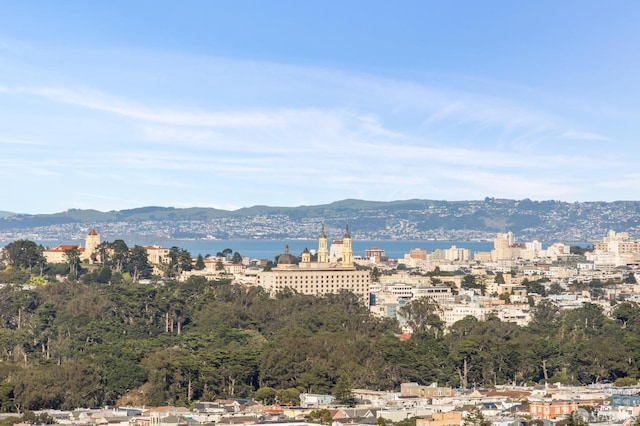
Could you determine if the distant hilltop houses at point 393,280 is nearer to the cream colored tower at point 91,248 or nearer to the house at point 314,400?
the cream colored tower at point 91,248

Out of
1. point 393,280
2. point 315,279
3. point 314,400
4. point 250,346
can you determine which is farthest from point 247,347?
point 393,280

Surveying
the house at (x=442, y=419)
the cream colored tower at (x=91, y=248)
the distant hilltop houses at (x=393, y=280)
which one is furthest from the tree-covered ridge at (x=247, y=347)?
the cream colored tower at (x=91, y=248)

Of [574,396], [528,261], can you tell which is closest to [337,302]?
[574,396]

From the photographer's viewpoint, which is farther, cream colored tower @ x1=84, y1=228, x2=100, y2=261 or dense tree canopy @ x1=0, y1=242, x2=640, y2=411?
cream colored tower @ x1=84, y1=228, x2=100, y2=261

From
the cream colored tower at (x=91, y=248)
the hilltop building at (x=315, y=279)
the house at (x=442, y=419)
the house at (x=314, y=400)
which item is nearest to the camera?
the house at (x=442, y=419)

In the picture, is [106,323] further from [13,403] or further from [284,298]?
[13,403]

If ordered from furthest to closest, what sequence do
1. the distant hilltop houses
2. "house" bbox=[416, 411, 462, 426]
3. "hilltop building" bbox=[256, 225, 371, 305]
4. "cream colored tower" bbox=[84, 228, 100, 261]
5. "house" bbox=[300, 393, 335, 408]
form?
"cream colored tower" bbox=[84, 228, 100, 261] < "hilltop building" bbox=[256, 225, 371, 305] < the distant hilltop houses < "house" bbox=[300, 393, 335, 408] < "house" bbox=[416, 411, 462, 426]

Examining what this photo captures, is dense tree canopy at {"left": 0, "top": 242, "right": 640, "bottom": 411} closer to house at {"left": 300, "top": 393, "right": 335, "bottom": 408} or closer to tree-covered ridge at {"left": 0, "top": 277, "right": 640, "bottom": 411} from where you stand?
tree-covered ridge at {"left": 0, "top": 277, "right": 640, "bottom": 411}

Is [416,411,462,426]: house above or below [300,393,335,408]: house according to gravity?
above

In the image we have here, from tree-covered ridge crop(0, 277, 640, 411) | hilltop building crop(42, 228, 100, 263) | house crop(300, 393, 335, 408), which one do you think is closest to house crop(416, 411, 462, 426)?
house crop(300, 393, 335, 408)
